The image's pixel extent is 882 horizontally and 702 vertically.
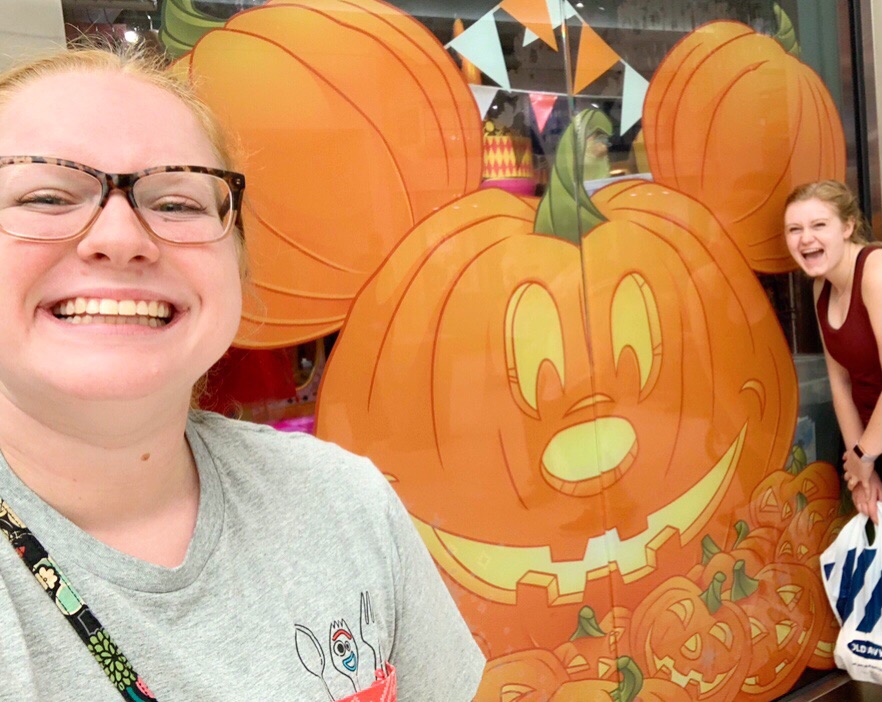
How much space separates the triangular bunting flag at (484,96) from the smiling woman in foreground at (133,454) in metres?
1.01

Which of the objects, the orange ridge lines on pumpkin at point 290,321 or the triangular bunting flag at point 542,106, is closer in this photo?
the orange ridge lines on pumpkin at point 290,321

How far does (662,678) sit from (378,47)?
1.85 m

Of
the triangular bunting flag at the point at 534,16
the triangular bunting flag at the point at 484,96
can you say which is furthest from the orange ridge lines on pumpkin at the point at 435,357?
the triangular bunting flag at the point at 534,16

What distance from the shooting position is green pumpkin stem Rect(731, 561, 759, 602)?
92.6 inches

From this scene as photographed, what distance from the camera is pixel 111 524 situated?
2.53ft

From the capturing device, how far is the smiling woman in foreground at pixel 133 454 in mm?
694

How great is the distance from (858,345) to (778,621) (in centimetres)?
93

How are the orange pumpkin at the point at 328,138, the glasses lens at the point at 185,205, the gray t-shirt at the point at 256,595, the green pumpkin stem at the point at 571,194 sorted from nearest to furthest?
the gray t-shirt at the point at 256,595 → the glasses lens at the point at 185,205 → the orange pumpkin at the point at 328,138 → the green pumpkin stem at the point at 571,194

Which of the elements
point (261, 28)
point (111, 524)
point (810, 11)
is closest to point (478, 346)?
point (261, 28)

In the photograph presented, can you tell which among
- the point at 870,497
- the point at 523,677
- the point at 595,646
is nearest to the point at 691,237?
the point at 870,497

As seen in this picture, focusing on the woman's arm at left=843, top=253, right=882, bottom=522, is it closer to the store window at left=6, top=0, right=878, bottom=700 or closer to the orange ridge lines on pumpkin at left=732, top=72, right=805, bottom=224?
the store window at left=6, top=0, right=878, bottom=700

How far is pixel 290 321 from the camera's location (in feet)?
5.09

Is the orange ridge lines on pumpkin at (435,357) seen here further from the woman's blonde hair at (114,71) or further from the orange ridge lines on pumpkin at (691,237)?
the woman's blonde hair at (114,71)

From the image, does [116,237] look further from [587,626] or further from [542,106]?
[587,626]
